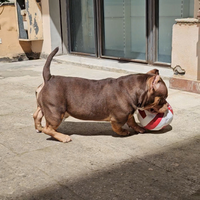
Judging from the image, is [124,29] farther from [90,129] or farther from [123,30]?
[90,129]

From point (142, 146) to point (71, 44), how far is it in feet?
24.7

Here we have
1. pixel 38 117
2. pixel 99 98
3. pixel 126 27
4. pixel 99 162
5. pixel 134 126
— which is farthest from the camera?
pixel 126 27

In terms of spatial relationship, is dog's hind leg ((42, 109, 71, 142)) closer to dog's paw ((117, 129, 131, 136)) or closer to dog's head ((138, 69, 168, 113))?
dog's paw ((117, 129, 131, 136))

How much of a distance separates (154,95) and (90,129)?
1.15m

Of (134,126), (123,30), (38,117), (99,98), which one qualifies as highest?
(123,30)

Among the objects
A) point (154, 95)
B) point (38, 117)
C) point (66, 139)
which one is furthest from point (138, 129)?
point (38, 117)

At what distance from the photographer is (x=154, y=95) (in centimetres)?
407

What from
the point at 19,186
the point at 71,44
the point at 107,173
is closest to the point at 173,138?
the point at 107,173

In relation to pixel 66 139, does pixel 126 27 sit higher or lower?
higher

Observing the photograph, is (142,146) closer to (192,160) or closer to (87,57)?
(192,160)

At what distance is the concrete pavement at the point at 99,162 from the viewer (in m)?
3.12

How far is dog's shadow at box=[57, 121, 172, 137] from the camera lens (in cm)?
463

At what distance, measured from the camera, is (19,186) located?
325 centimetres

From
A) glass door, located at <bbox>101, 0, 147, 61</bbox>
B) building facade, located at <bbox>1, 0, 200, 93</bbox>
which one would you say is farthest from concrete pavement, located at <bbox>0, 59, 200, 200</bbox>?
glass door, located at <bbox>101, 0, 147, 61</bbox>
